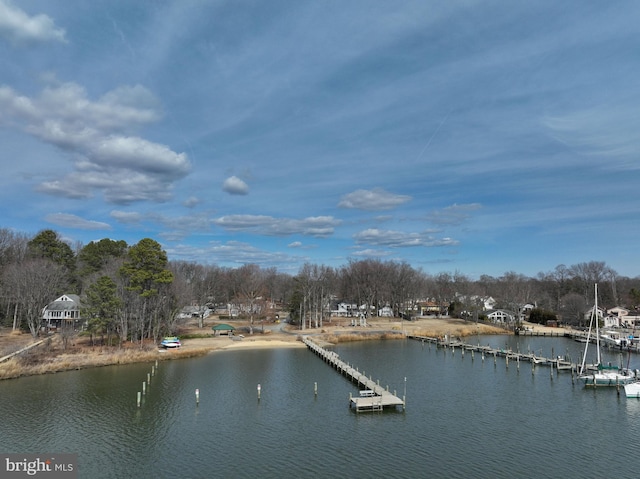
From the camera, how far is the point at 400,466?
25.3m

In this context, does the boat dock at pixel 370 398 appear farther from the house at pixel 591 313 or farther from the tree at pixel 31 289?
the house at pixel 591 313

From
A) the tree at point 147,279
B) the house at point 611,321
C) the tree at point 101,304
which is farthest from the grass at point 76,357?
the house at point 611,321

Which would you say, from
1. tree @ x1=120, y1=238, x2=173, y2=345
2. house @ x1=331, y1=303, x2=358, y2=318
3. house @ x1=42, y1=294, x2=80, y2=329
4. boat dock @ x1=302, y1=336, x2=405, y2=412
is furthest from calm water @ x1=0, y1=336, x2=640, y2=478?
house @ x1=331, y1=303, x2=358, y2=318

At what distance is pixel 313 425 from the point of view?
106 feet

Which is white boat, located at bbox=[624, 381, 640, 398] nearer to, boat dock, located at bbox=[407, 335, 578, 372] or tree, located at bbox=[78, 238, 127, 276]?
boat dock, located at bbox=[407, 335, 578, 372]

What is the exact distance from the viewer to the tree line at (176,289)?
64750mm

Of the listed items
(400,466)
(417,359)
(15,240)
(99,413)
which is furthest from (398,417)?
(15,240)

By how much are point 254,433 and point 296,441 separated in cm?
337

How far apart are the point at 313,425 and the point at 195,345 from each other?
4131 cm

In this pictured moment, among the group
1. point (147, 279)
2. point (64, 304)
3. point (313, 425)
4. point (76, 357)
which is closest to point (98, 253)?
point (64, 304)

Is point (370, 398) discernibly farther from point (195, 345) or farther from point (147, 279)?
point (147, 279)

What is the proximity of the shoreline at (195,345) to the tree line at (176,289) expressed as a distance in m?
4.55

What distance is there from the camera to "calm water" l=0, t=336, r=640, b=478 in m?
25.4

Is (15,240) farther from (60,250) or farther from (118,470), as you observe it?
(118,470)
